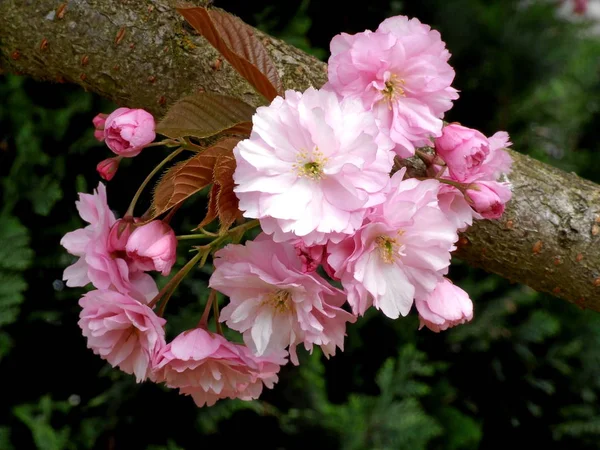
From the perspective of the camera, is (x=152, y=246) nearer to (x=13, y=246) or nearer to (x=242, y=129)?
(x=242, y=129)

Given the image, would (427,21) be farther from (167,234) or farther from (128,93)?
(167,234)

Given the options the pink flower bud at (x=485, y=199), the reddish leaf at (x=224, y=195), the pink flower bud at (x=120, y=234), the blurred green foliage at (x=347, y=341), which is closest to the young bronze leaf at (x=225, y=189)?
the reddish leaf at (x=224, y=195)

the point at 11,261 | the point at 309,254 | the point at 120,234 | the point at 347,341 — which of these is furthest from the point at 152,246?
the point at 347,341

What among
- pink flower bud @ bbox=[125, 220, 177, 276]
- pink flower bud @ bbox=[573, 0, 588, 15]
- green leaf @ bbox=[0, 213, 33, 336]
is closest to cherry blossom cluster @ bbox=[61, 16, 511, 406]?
pink flower bud @ bbox=[125, 220, 177, 276]

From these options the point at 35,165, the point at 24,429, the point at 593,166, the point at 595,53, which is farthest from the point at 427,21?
the point at 24,429

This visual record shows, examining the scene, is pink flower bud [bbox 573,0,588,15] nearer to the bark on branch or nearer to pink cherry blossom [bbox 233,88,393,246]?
the bark on branch
